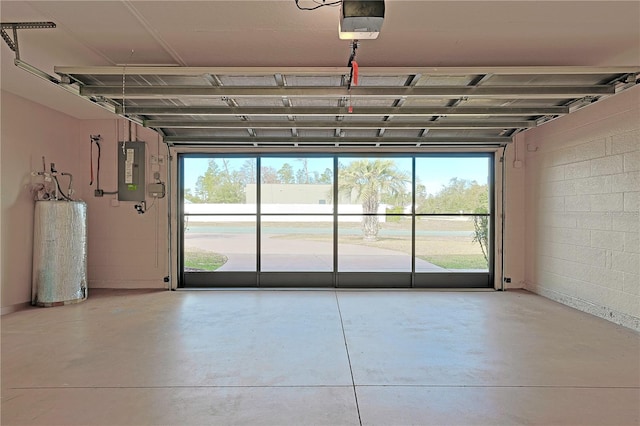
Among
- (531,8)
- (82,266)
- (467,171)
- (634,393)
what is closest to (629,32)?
(531,8)

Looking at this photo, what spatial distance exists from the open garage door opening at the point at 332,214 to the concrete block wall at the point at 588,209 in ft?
2.48

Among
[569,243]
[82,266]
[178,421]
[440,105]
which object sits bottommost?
[178,421]

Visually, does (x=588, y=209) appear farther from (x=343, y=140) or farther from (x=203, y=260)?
(x=203, y=260)

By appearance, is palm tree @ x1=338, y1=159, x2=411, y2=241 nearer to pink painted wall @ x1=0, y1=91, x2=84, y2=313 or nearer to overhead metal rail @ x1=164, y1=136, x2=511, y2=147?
overhead metal rail @ x1=164, y1=136, x2=511, y2=147

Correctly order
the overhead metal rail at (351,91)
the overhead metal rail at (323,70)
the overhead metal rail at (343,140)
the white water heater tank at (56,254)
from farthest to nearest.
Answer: the overhead metal rail at (343,140)
the white water heater tank at (56,254)
the overhead metal rail at (351,91)
the overhead metal rail at (323,70)

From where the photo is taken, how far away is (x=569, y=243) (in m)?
5.08

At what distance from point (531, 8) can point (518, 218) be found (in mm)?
4336

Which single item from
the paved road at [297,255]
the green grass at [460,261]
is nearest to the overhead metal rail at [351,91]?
the paved road at [297,255]

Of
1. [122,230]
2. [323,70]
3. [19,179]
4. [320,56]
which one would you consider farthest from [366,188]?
[19,179]

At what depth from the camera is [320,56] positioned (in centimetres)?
339

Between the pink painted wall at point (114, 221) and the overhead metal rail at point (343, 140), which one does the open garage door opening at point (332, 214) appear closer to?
the pink painted wall at point (114, 221)

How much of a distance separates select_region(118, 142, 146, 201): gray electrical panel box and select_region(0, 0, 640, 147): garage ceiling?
4.32ft

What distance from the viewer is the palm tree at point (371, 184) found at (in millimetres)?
6391

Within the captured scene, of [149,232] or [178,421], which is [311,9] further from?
[149,232]
